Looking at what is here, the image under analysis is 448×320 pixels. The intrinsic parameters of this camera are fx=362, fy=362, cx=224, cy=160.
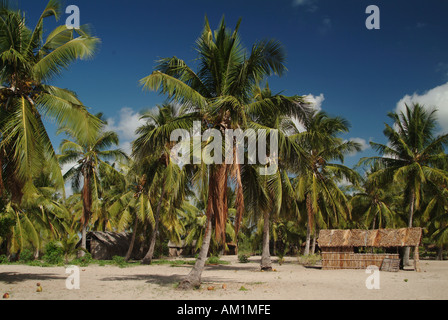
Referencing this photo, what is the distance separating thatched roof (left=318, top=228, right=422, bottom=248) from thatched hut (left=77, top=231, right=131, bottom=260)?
18.4 m

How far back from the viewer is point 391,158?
905 inches

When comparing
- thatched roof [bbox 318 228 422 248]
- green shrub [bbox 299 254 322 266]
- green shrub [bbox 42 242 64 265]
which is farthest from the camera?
green shrub [bbox 299 254 322 266]

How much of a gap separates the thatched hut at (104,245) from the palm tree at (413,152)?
2169 centimetres

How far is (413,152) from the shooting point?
22359mm

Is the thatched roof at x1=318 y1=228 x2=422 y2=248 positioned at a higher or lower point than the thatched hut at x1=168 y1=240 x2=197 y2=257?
higher

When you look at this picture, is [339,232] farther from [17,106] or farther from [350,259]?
[17,106]

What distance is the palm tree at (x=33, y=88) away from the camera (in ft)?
34.0

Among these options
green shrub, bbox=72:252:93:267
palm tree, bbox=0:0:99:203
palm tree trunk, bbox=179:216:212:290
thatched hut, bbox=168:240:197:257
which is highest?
palm tree, bbox=0:0:99:203

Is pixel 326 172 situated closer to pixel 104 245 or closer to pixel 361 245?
pixel 361 245

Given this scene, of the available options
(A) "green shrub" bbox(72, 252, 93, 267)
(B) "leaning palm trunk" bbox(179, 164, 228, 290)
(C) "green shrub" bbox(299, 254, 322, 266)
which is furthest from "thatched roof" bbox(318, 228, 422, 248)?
(A) "green shrub" bbox(72, 252, 93, 267)

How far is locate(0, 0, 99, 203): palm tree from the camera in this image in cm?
1037

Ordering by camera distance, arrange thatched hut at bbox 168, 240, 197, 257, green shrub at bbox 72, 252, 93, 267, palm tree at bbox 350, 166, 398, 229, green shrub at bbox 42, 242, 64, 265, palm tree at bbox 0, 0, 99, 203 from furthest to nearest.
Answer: thatched hut at bbox 168, 240, 197, 257, palm tree at bbox 350, 166, 398, 229, green shrub at bbox 72, 252, 93, 267, green shrub at bbox 42, 242, 64, 265, palm tree at bbox 0, 0, 99, 203

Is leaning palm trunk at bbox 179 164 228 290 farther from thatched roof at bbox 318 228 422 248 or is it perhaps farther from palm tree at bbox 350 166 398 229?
palm tree at bbox 350 166 398 229
